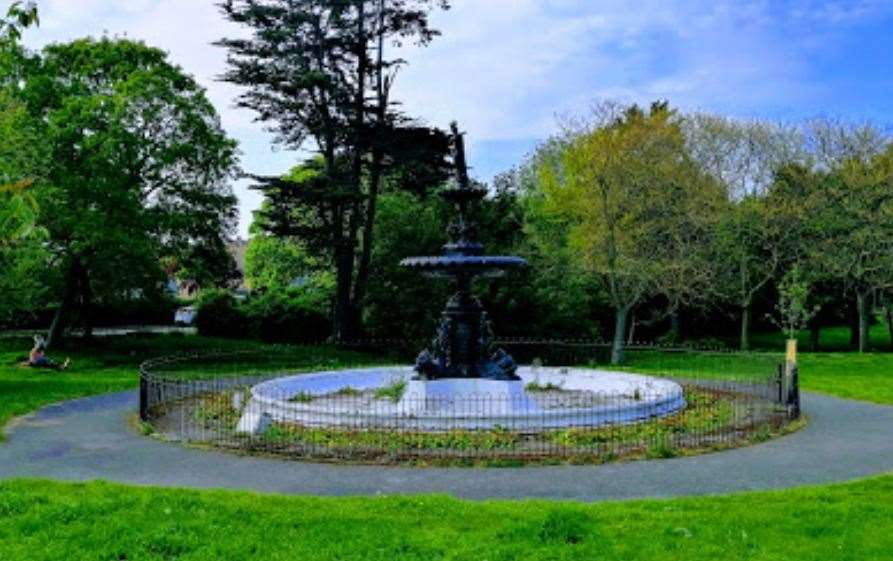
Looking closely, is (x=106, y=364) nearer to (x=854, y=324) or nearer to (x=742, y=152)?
(x=742, y=152)

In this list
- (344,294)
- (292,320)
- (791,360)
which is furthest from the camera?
(292,320)

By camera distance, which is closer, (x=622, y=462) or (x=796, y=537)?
(x=796, y=537)

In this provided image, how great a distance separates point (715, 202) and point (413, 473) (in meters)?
30.1

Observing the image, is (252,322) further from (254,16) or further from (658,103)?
(658,103)

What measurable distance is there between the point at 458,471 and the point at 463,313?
7.68 m

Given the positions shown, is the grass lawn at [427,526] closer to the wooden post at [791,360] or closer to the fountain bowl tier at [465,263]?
the wooden post at [791,360]

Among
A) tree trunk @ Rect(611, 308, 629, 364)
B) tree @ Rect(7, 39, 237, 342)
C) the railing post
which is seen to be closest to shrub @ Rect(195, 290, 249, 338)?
tree @ Rect(7, 39, 237, 342)

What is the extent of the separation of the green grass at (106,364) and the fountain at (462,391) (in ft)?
19.2

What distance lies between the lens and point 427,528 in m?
9.34

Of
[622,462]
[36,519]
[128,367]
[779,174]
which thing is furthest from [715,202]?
[36,519]

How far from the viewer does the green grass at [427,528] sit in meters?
8.55

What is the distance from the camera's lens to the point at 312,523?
31.1 ft

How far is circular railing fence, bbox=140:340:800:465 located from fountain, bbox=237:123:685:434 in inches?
1.5

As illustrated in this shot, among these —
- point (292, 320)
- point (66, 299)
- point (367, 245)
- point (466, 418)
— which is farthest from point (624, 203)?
point (66, 299)
